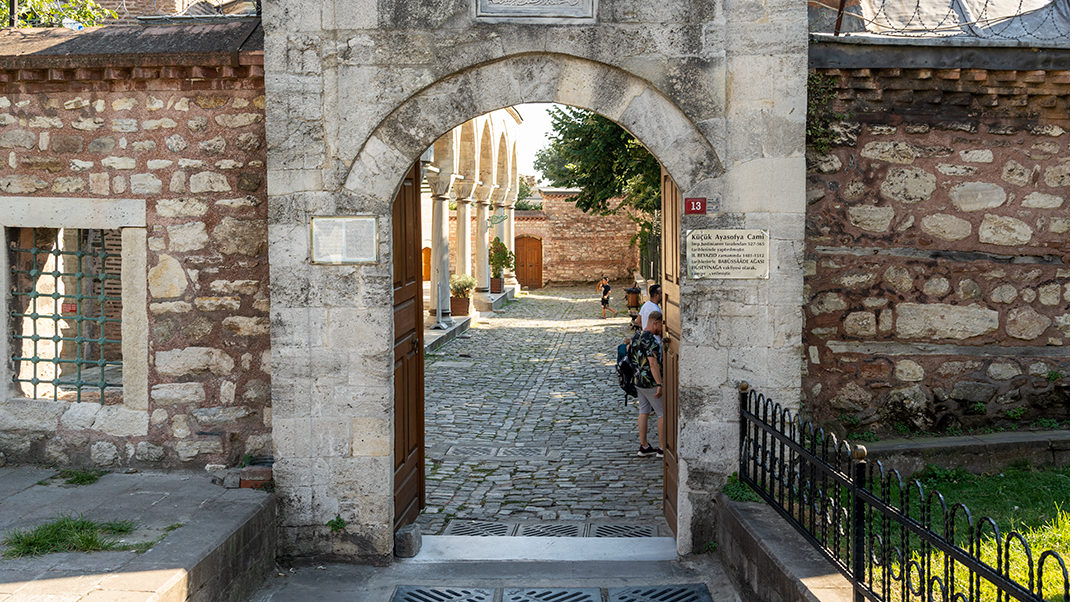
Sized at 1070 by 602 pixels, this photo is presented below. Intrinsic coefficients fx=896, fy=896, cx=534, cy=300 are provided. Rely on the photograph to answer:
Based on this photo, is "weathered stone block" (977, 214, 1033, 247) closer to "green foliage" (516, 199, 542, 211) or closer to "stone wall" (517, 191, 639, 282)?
"stone wall" (517, 191, 639, 282)

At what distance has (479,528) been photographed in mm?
5691

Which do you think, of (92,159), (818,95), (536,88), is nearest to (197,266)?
(92,159)

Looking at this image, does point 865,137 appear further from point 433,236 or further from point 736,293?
point 433,236

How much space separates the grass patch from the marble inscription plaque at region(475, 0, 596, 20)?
3.16 m

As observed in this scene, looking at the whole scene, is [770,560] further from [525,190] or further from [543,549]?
[525,190]

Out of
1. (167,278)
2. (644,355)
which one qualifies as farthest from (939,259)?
(167,278)

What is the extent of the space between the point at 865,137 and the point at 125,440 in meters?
4.94

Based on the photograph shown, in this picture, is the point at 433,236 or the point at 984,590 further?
the point at 433,236

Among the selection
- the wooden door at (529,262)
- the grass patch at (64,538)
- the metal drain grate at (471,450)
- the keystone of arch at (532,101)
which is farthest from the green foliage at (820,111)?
the wooden door at (529,262)

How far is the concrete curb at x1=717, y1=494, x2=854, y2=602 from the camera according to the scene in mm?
3518

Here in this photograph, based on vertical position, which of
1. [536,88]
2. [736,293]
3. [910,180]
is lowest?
[736,293]

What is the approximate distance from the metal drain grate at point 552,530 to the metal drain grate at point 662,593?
Result: 3.09 feet

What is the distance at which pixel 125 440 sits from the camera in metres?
5.49

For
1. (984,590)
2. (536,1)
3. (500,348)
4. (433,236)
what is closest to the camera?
(984,590)
